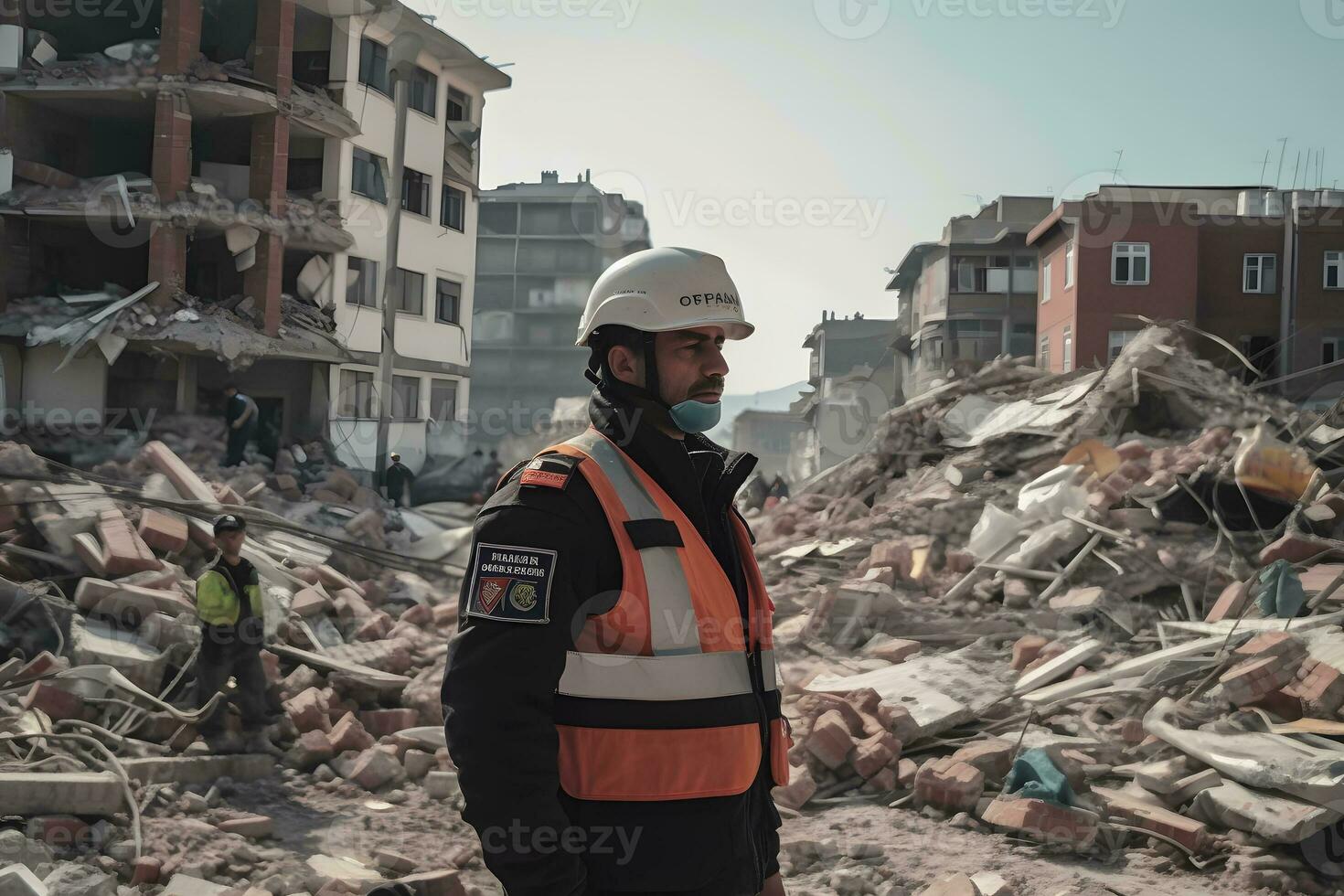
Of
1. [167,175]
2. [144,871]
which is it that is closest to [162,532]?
[144,871]

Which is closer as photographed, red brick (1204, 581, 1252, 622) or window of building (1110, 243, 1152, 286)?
red brick (1204, 581, 1252, 622)

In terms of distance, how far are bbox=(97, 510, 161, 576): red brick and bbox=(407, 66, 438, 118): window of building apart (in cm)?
1792

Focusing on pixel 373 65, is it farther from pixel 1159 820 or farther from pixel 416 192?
pixel 1159 820

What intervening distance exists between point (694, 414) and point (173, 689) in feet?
23.6

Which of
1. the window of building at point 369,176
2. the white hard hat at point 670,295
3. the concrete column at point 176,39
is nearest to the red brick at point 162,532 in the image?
the white hard hat at point 670,295

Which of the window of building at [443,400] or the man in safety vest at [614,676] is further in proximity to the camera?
the window of building at [443,400]

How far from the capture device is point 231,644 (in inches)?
278

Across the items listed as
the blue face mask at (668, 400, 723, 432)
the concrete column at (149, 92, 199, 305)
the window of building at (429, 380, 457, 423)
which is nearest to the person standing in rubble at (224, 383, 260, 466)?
the concrete column at (149, 92, 199, 305)

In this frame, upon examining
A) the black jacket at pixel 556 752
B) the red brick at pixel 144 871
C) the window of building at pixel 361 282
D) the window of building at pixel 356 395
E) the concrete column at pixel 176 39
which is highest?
the concrete column at pixel 176 39

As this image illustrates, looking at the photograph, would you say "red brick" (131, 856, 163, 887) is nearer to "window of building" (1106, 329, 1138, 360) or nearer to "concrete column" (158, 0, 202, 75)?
"concrete column" (158, 0, 202, 75)

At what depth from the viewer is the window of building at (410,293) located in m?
24.9

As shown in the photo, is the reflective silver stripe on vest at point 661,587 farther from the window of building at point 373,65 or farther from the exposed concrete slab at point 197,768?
the window of building at point 373,65

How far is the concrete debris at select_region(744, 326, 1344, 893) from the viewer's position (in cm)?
576

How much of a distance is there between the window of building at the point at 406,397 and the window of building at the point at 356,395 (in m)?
0.73
